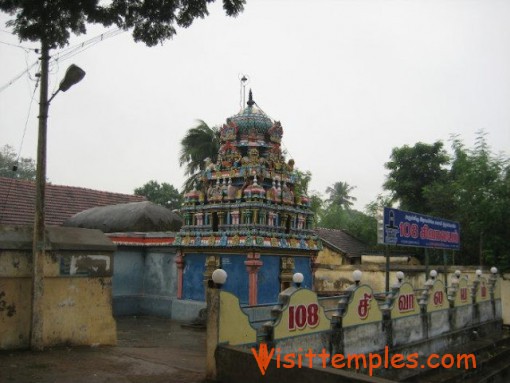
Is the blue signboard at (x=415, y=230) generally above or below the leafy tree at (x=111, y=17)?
below

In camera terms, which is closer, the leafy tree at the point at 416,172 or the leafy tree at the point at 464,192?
the leafy tree at the point at 464,192

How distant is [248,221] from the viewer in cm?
1427

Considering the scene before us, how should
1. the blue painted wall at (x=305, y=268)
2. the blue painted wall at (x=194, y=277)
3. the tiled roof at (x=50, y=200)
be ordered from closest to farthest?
the blue painted wall at (x=194, y=277)
the blue painted wall at (x=305, y=268)
the tiled roof at (x=50, y=200)

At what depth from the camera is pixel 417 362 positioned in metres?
11.8

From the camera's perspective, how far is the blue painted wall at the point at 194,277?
15000 millimetres

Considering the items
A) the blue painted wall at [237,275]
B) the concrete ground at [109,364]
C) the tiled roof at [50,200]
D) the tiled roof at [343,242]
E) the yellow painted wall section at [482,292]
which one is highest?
the tiled roof at [50,200]

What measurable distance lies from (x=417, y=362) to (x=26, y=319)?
8.60 metres

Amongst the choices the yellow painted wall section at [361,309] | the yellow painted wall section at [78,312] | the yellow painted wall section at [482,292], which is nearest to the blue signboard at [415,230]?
the yellow painted wall section at [482,292]

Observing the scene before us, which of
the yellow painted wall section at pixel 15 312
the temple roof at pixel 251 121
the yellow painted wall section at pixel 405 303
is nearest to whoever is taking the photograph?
the yellow painted wall section at pixel 15 312

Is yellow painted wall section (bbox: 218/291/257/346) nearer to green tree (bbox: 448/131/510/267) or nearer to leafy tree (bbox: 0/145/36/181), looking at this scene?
green tree (bbox: 448/131/510/267)

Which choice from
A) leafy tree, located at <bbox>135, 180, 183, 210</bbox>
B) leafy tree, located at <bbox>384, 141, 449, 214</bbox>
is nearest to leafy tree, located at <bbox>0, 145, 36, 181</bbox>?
leafy tree, located at <bbox>135, 180, 183, 210</bbox>

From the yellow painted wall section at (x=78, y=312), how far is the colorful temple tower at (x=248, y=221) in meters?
5.06

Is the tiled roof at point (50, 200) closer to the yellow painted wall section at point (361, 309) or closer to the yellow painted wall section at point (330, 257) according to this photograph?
the yellow painted wall section at point (330, 257)

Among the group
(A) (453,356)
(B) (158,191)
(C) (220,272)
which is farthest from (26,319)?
(B) (158,191)
